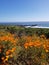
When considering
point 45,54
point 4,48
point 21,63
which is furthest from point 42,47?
point 4,48

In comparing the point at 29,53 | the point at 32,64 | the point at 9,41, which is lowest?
the point at 32,64

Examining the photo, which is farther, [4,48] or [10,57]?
[4,48]

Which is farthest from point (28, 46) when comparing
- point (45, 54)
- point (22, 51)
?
point (45, 54)

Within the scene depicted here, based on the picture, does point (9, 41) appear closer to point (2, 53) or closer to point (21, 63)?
point (2, 53)

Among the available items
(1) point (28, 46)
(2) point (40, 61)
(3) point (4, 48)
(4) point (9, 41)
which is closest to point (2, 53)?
(3) point (4, 48)

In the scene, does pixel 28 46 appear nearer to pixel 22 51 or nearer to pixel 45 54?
pixel 22 51

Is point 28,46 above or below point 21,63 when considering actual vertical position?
above

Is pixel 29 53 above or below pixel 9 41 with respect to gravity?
below

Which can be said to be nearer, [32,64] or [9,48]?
[32,64]
